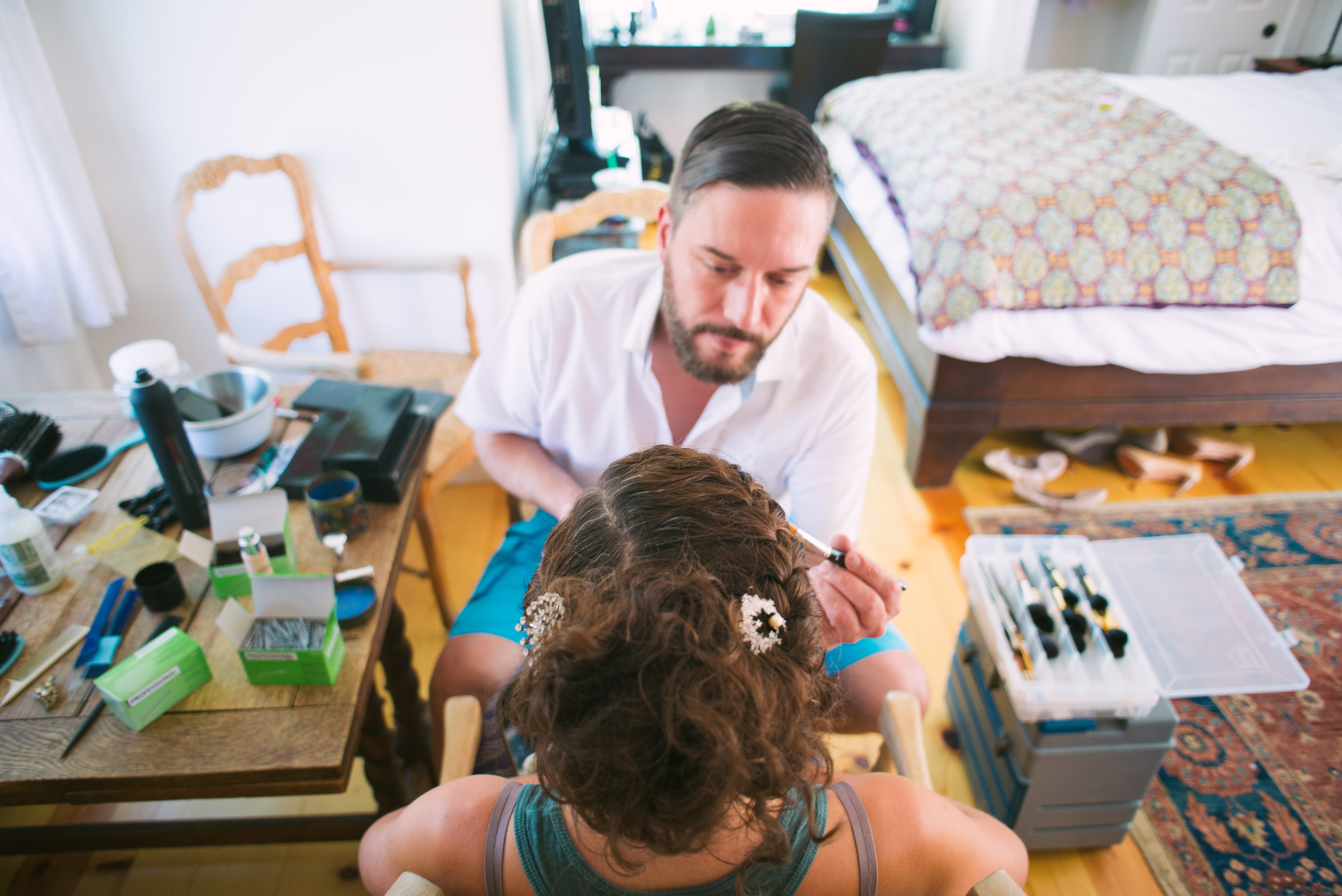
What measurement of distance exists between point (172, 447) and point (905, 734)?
39.6 inches

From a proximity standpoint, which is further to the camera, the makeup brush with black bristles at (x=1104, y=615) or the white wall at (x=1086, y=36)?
the white wall at (x=1086, y=36)

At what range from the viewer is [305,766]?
0.77 m

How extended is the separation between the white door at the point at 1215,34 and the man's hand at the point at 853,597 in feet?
14.9

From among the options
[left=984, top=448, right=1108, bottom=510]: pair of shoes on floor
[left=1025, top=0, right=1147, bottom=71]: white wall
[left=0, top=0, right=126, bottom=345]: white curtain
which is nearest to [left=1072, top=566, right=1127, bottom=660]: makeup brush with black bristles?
[left=984, top=448, right=1108, bottom=510]: pair of shoes on floor

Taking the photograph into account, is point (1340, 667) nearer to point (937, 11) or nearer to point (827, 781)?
point (827, 781)

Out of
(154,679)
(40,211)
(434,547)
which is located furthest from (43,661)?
(40,211)

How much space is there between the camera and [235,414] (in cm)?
117

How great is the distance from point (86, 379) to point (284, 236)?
699 mm

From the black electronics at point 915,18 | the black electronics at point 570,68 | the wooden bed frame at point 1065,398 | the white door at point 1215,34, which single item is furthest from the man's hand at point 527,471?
the white door at point 1215,34

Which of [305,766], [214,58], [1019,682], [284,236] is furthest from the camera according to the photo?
[284,236]

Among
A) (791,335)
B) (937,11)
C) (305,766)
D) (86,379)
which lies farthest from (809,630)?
(937,11)

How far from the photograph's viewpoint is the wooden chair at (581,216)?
170 centimetres

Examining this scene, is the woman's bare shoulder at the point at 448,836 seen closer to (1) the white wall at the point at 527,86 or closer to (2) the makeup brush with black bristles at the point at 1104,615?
(2) the makeup brush with black bristles at the point at 1104,615

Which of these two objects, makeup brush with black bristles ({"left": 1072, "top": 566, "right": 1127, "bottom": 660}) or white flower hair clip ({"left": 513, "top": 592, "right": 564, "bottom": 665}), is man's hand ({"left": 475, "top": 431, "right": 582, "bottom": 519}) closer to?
white flower hair clip ({"left": 513, "top": 592, "right": 564, "bottom": 665})
